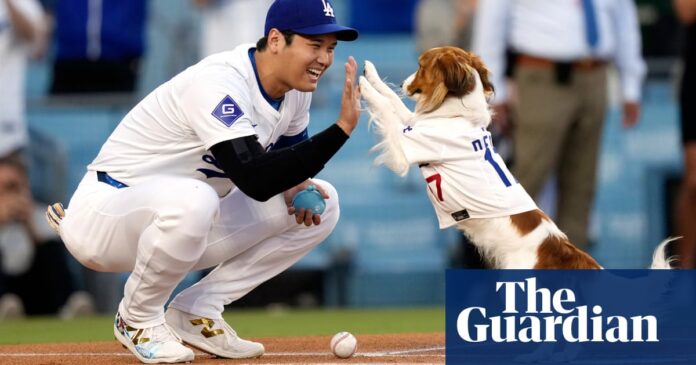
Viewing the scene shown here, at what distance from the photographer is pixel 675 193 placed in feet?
34.4

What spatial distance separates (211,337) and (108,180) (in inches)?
31.4

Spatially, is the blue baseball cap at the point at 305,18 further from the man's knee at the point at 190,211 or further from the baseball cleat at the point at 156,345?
the baseball cleat at the point at 156,345

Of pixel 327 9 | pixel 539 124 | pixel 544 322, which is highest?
pixel 327 9

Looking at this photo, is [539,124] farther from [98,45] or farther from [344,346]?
[98,45]

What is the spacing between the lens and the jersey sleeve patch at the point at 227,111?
5.07m

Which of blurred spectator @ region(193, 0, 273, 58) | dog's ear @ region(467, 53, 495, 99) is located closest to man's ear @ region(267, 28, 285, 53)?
dog's ear @ region(467, 53, 495, 99)

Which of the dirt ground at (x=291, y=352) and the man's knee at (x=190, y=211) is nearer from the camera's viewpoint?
the man's knee at (x=190, y=211)

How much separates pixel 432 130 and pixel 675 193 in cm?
524

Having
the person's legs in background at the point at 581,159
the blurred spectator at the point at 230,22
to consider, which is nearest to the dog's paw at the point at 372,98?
the person's legs in background at the point at 581,159

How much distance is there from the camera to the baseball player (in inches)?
200

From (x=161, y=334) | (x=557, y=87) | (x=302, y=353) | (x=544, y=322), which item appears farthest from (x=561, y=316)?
(x=557, y=87)

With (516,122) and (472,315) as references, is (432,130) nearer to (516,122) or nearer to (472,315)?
(472,315)

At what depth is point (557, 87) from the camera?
28.6 feet

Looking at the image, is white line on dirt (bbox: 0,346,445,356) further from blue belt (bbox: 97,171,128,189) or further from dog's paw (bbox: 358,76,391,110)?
dog's paw (bbox: 358,76,391,110)
